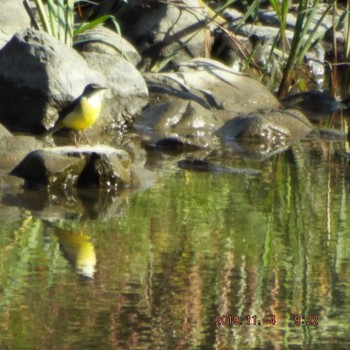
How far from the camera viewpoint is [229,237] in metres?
6.89

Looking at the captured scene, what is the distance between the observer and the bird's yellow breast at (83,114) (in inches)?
371

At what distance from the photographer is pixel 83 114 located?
9414 mm

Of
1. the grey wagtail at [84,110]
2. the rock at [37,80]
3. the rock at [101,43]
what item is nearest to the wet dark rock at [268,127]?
the rock at [37,80]

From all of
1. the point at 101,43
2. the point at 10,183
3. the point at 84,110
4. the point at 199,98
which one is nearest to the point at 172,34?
the point at 101,43

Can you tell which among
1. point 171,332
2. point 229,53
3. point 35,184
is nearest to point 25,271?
point 171,332

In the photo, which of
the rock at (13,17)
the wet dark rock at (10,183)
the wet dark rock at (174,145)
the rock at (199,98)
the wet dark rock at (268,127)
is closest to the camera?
the wet dark rock at (10,183)

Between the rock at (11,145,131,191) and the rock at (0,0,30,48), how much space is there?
4.83 meters

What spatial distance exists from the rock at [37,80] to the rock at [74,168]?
8.58 feet

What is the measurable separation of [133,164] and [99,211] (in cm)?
200

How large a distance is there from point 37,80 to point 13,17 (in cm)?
225

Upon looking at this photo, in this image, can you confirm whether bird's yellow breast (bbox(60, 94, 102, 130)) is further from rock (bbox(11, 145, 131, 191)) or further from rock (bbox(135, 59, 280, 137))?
rock (bbox(135, 59, 280, 137))

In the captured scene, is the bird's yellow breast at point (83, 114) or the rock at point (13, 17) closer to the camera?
the bird's yellow breast at point (83, 114)

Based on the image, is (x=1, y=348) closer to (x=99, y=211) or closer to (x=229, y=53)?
(x=99, y=211)

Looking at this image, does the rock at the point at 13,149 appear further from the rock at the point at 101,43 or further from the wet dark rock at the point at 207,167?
the rock at the point at 101,43
